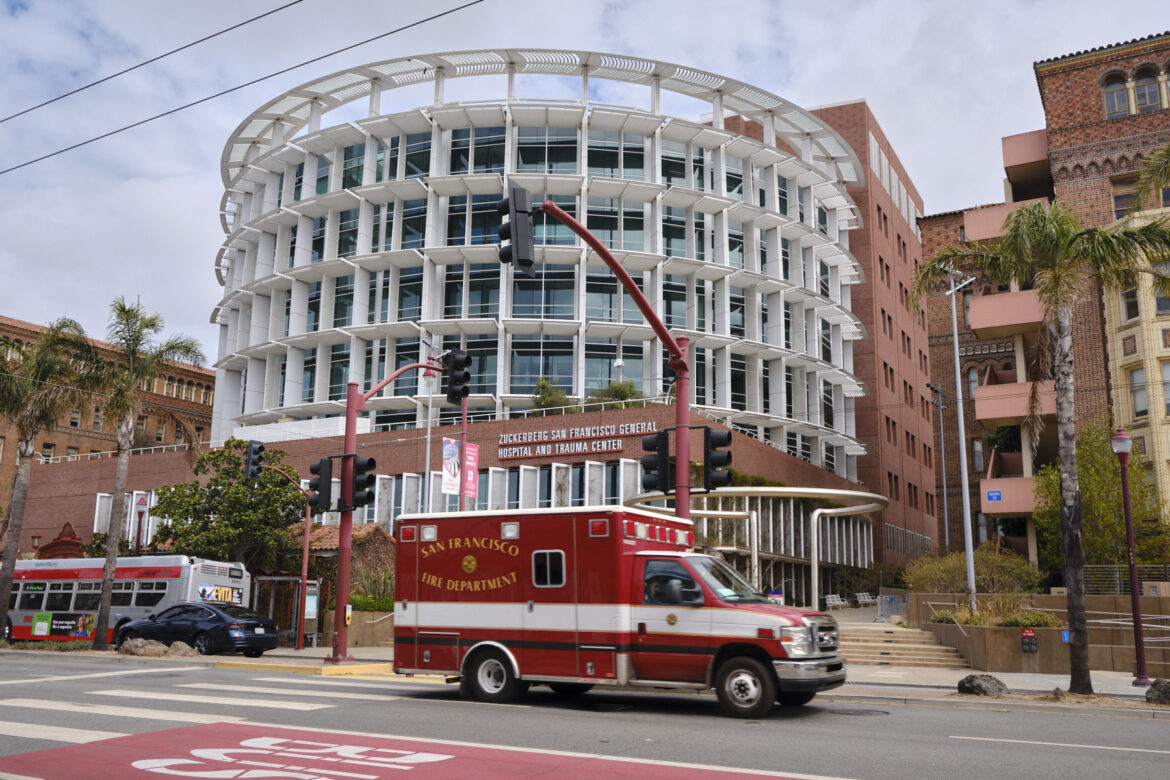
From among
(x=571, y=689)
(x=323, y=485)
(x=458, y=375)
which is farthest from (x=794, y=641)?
(x=458, y=375)

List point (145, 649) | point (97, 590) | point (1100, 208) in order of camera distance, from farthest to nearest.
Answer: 1. point (1100, 208)
2. point (97, 590)
3. point (145, 649)

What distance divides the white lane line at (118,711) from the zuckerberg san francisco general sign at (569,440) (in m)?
30.0

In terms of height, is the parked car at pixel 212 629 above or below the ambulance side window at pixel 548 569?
below

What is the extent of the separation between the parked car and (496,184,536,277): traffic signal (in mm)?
17106

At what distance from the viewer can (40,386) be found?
31344 mm

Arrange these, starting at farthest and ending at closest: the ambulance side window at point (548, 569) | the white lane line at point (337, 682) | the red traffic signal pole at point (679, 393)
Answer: the white lane line at point (337, 682)
the red traffic signal pole at point (679, 393)
the ambulance side window at point (548, 569)

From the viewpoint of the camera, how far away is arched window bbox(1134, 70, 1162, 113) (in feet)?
126

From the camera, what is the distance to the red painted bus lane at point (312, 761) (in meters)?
8.15

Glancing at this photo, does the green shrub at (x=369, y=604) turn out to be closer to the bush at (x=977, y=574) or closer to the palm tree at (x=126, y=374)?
the palm tree at (x=126, y=374)

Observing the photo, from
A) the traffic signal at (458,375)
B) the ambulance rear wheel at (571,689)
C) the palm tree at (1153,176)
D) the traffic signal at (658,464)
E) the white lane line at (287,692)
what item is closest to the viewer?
the white lane line at (287,692)

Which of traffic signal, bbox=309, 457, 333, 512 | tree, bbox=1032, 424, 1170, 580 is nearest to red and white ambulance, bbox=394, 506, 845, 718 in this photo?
traffic signal, bbox=309, 457, 333, 512

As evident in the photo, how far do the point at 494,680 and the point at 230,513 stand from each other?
2651 centimetres

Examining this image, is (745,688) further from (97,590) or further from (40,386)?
(40,386)

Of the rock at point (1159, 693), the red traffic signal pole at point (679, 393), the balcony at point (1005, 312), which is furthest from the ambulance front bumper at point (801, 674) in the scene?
the balcony at point (1005, 312)
